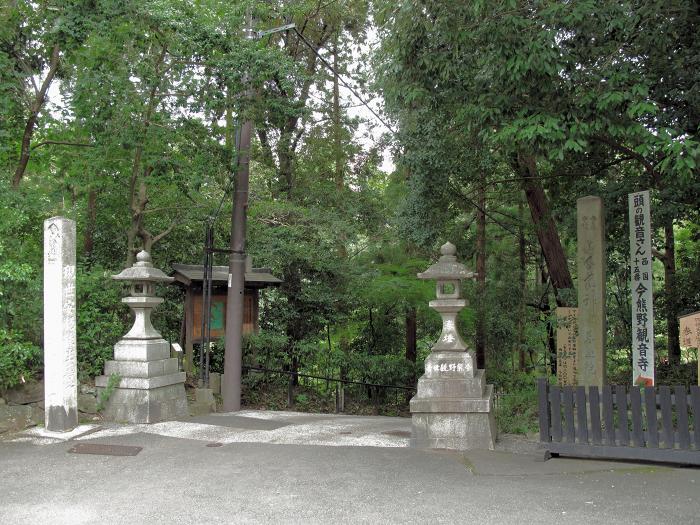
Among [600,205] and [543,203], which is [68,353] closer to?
[600,205]

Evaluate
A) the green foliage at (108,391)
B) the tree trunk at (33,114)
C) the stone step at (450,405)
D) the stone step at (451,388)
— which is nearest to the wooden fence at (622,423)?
the stone step at (450,405)

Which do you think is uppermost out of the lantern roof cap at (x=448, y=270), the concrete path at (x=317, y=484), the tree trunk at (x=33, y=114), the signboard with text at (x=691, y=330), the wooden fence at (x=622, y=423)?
the tree trunk at (x=33, y=114)

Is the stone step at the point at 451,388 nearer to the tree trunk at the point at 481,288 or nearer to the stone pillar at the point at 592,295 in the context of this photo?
the stone pillar at the point at 592,295

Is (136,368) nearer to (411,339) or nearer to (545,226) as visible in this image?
(411,339)

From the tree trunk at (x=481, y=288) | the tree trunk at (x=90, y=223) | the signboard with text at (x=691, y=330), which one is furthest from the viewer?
the tree trunk at (x=481, y=288)

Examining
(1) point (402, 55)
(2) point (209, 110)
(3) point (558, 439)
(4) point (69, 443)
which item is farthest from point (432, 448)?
(2) point (209, 110)

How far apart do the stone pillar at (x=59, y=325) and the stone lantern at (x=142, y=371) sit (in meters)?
1.03

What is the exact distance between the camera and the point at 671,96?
7359 millimetres

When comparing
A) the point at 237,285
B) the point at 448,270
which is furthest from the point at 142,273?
the point at 448,270

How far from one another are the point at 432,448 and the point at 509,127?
157 inches

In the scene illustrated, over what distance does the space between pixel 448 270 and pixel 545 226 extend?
7.75 meters

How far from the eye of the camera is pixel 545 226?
14.4m

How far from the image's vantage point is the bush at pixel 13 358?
7781 millimetres

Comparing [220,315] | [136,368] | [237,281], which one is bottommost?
[136,368]
